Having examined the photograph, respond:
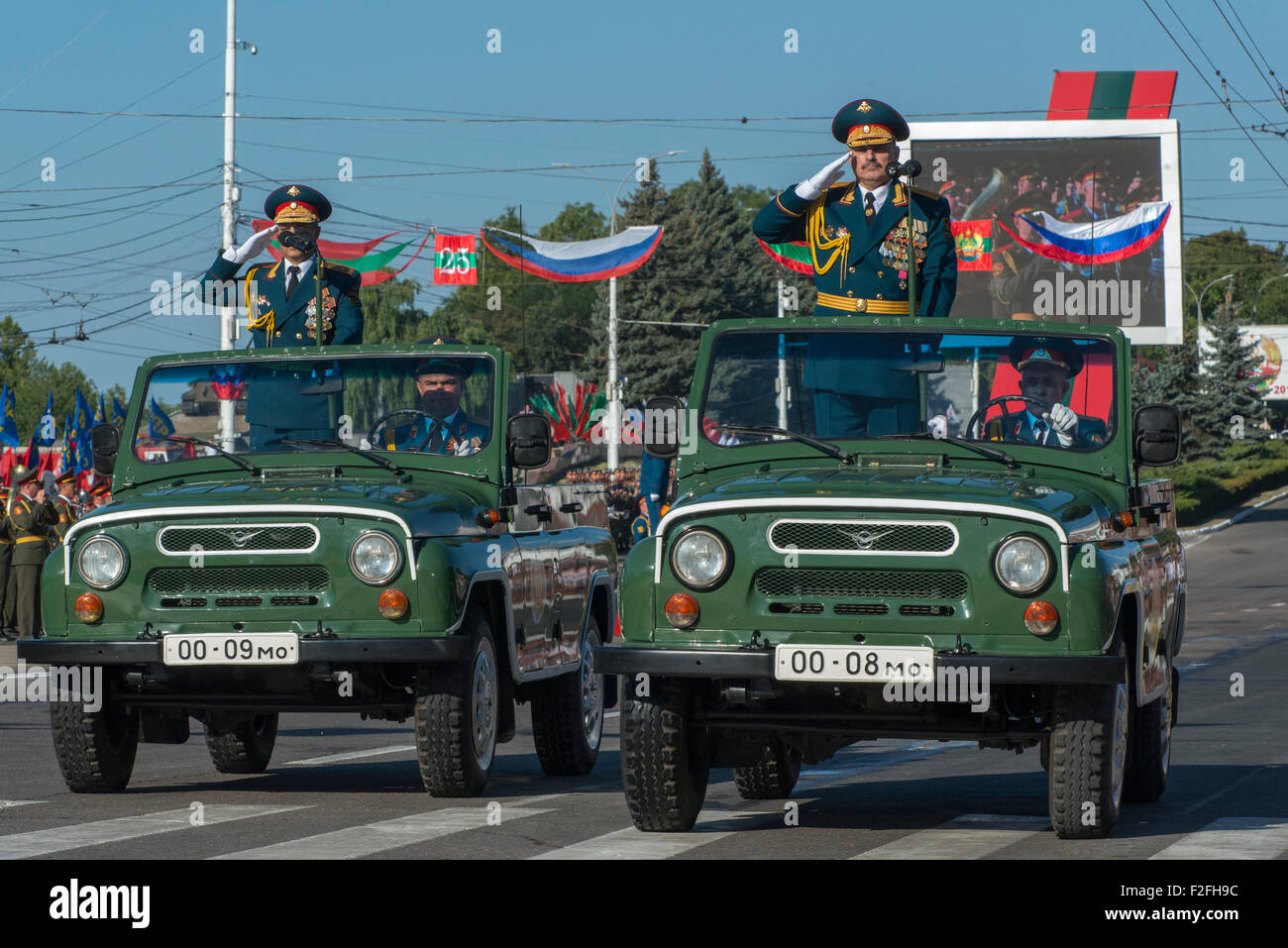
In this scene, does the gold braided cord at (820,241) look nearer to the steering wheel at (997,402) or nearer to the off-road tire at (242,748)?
the steering wheel at (997,402)

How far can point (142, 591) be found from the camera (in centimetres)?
952

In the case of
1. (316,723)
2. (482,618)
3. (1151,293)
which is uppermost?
(1151,293)

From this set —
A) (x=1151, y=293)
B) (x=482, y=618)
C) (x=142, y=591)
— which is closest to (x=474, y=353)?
(x=482, y=618)

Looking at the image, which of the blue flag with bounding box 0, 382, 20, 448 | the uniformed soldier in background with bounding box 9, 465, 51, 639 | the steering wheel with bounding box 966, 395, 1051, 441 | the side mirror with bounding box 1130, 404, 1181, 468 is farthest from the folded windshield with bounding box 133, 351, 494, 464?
the blue flag with bounding box 0, 382, 20, 448

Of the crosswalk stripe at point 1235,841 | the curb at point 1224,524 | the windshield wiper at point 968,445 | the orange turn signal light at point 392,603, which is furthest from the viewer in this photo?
the curb at point 1224,524

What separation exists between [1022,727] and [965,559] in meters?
0.82

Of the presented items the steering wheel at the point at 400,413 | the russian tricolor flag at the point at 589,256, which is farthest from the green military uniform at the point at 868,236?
the russian tricolor flag at the point at 589,256

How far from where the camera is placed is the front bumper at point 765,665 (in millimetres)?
7688

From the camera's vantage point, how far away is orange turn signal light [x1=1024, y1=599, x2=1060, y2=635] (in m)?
7.79

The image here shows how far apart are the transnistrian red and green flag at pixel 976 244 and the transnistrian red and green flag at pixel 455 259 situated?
12143 mm

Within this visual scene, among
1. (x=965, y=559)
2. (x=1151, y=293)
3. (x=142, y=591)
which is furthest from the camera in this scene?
(x=1151, y=293)

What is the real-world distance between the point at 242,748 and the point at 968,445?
4838mm

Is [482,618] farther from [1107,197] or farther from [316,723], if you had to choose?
[1107,197]

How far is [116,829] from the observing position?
28.7ft
